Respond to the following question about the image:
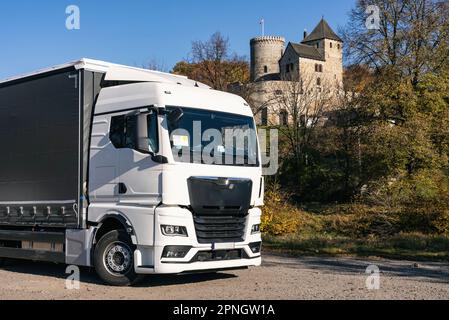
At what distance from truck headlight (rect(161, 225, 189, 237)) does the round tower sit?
98584 millimetres

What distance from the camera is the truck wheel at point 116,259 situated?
32.0 ft

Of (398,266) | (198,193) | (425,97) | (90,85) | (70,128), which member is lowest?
(398,266)

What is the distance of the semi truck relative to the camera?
30.9 feet

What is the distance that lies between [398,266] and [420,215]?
43.9ft

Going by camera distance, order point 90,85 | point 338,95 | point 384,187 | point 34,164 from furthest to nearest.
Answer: point 338,95 < point 384,187 < point 34,164 < point 90,85

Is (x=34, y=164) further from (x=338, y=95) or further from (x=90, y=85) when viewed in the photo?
(x=338, y=95)

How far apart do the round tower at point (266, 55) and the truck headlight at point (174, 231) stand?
9858 cm

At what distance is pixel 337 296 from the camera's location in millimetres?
8844

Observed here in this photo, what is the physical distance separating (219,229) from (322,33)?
355 feet

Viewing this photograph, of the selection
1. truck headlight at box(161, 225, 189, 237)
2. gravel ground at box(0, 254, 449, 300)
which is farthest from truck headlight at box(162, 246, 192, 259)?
gravel ground at box(0, 254, 449, 300)

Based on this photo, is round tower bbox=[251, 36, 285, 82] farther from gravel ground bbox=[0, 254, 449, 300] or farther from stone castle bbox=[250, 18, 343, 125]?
gravel ground bbox=[0, 254, 449, 300]

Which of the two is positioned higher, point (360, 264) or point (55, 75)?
point (55, 75)

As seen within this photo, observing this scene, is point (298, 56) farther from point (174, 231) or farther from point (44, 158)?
point (174, 231)
